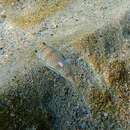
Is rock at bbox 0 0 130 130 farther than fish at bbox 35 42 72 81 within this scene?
No

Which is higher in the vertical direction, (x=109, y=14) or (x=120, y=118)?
(x=109, y=14)

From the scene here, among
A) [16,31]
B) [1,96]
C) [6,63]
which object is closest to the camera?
[1,96]

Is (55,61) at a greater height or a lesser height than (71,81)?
greater

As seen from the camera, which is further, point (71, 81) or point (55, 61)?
point (71, 81)

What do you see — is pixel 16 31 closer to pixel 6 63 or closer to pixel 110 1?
pixel 6 63

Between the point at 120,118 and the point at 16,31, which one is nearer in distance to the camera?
the point at 120,118

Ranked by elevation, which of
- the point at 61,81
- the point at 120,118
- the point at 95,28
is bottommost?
the point at 120,118

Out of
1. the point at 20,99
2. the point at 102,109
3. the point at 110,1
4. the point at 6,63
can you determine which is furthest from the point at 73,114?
the point at 110,1

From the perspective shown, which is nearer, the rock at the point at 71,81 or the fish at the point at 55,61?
the rock at the point at 71,81
